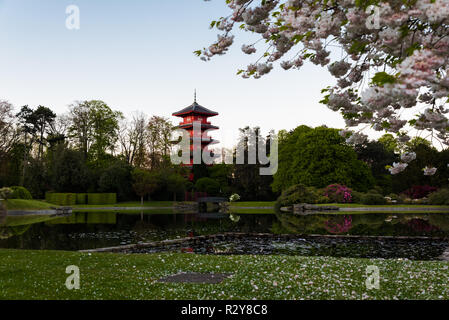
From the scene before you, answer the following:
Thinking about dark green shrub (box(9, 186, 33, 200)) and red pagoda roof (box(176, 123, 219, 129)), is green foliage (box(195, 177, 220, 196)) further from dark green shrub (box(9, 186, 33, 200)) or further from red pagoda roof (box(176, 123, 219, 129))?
dark green shrub (box(9, 186, 33, 200))

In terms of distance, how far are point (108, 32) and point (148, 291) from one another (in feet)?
52.7

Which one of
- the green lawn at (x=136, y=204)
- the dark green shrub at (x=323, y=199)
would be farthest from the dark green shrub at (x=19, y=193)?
the dark green shrub at (x=323, y=199)

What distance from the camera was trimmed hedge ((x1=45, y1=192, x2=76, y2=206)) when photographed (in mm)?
42625

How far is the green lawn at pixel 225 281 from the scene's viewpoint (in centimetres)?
575

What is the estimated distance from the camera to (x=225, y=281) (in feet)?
21.7

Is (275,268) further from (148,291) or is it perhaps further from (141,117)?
(141,117)

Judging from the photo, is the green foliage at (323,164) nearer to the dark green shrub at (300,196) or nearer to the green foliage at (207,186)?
the dark green shrub at (300,196)

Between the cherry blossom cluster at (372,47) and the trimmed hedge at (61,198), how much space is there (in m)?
41.3

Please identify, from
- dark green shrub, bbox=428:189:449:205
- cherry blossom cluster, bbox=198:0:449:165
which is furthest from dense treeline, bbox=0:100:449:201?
cherry blossom cluster, bbox=198:0:449:165

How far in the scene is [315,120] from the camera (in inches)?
2050

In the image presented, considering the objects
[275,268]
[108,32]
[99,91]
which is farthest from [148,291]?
[99,91]

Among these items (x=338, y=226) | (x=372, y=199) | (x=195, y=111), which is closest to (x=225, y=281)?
(x=338, y=226)

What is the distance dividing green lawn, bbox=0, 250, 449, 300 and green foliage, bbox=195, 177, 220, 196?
38.7 m

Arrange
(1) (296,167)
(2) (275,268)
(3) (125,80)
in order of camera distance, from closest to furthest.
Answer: (2) (275,268), (3) (125,80), (1) (296,167)
